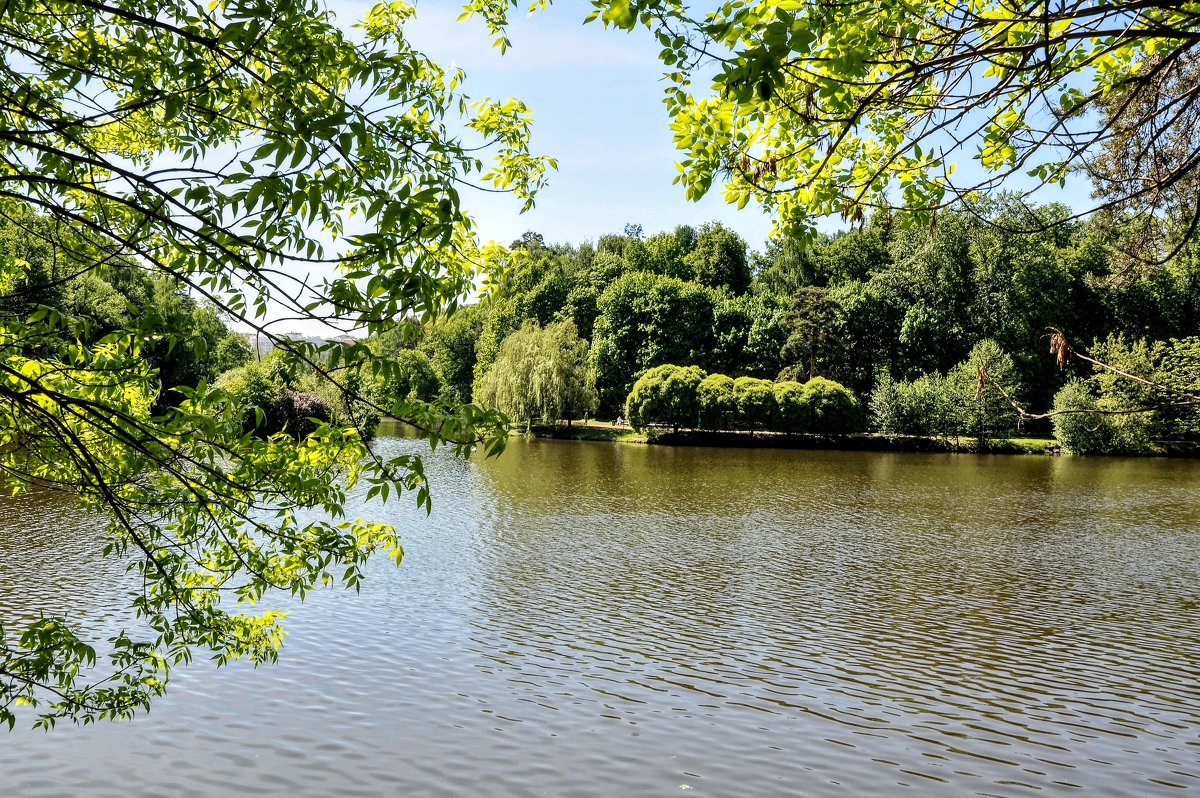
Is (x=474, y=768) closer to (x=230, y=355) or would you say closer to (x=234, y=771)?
(x=234, y=771)

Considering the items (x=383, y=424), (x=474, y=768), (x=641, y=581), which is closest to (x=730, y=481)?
(x=641, y=581)

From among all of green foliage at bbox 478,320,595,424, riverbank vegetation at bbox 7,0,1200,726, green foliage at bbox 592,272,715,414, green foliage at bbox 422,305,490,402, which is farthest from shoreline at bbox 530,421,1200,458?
riverbank vegetation at bbox 7,0,1200,726

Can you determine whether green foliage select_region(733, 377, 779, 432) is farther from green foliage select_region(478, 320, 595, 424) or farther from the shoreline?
green foliage select_region(478, 320, 595, 424)

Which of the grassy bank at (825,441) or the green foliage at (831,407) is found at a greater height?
the green foliage at (831,407)

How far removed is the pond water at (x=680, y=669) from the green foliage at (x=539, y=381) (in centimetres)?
2747

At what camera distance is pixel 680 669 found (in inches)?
420

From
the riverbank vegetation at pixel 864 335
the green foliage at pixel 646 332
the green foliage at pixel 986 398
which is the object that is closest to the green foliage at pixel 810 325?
the riverbank vegetation at pixel 864 335

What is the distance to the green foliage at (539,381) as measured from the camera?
49281mm

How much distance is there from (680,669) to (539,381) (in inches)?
1534

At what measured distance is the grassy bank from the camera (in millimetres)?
46594

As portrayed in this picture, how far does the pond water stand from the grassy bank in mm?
25713

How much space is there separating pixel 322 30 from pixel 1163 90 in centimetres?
538

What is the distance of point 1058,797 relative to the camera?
24.6ft

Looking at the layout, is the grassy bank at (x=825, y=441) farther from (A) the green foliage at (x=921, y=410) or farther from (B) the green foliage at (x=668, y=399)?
(A) the green foliage at (x=921, y=410)
